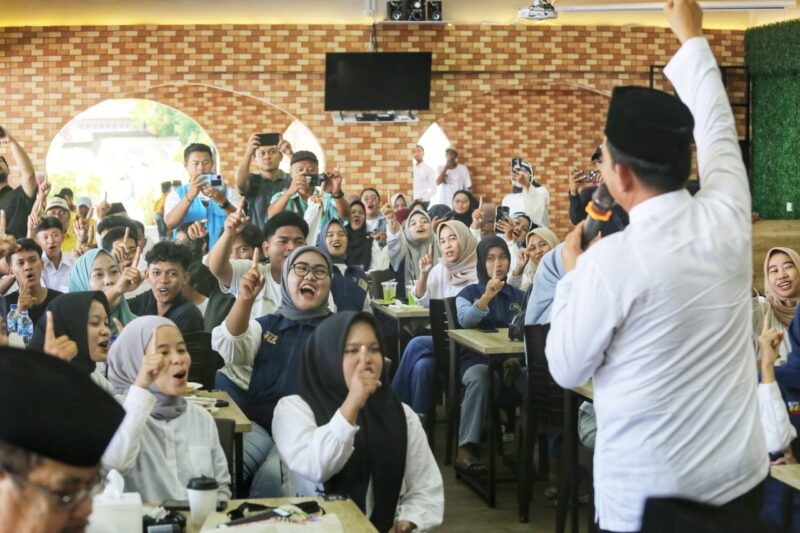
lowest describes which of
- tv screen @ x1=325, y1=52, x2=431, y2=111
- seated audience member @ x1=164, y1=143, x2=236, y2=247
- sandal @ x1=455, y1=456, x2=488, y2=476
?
sandal @ x1=455, y1=456, x2=488, y2=476

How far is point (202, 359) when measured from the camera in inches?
196

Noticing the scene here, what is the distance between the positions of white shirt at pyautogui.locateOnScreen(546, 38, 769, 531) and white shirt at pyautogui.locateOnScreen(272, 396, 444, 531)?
1.21 metres

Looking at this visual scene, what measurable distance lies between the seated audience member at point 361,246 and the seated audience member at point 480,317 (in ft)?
9.62

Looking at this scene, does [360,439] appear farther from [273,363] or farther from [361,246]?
[361,246]

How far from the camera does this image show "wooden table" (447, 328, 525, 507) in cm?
604

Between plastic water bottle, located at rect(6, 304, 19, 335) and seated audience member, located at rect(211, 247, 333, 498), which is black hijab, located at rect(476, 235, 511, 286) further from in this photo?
plastic water bottle, located at rect(6, 304, 19, 335)

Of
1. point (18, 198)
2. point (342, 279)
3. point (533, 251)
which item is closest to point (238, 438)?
point (342, 279)

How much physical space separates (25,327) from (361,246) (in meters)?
5.15

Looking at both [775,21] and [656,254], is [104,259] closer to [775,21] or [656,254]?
[656,254]

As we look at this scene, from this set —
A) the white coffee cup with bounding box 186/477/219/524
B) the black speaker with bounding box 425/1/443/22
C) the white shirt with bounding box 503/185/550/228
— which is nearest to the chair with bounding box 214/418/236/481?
the white coffee cup with bounding box 186/477/219/524

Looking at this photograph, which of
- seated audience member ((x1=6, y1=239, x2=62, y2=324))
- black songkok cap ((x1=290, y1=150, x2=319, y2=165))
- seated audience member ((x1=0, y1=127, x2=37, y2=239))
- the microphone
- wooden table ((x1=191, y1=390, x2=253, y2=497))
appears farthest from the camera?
seated audience member ((x1=0, y1=127, x2=37, y2=239))

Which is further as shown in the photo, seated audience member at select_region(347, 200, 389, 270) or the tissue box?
seated audience member at select_region(347, 200, 389, 270)

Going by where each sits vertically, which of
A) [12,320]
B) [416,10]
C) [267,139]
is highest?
[416,10]

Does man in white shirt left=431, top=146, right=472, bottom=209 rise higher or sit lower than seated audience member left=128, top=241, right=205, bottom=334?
higher
